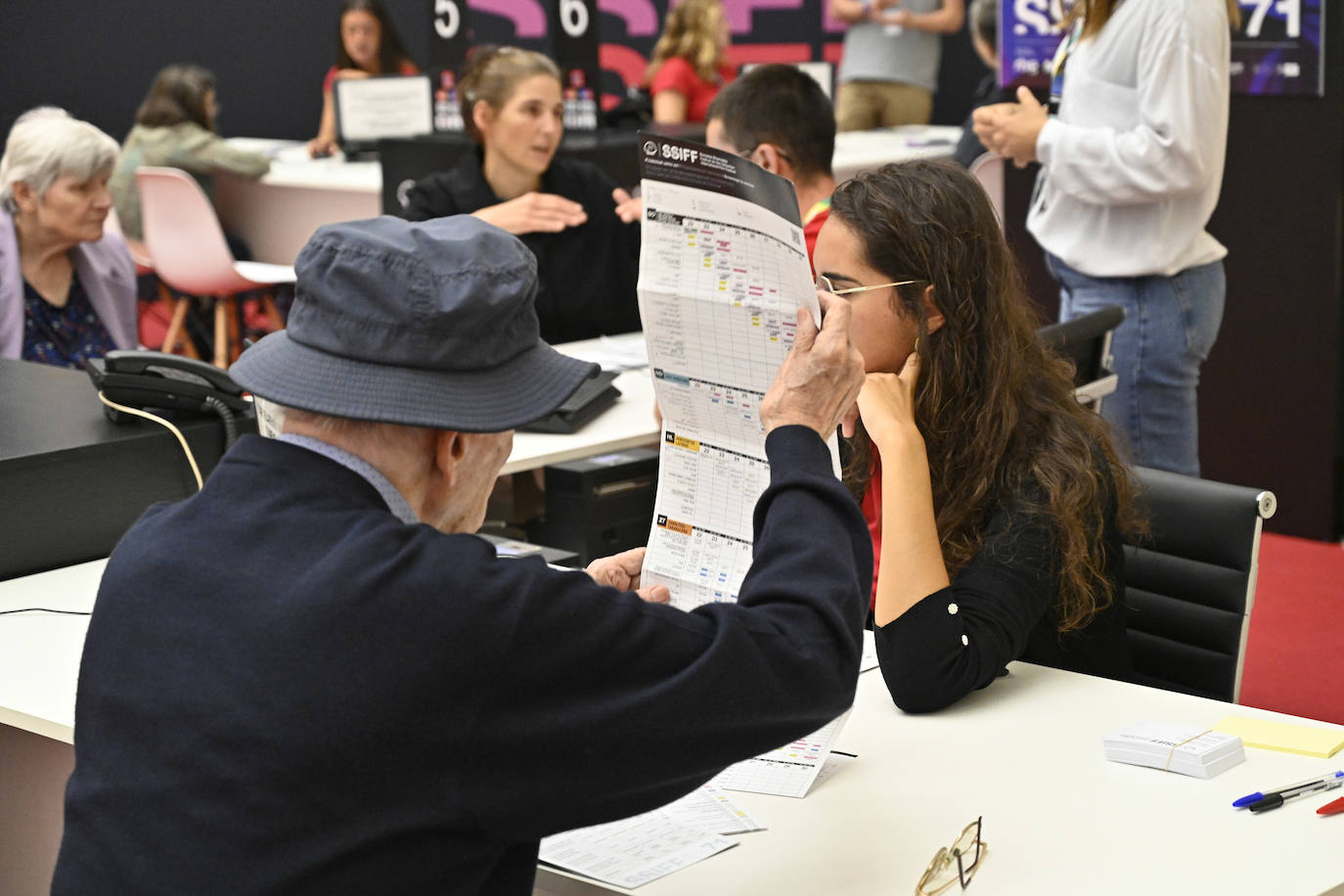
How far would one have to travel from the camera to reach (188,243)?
6105 mm

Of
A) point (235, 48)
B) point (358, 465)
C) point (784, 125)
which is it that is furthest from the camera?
point (235, 48)

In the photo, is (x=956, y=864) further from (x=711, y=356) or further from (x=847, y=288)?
(x=847, y=288)

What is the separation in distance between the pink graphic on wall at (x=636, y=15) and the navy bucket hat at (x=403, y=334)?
9.49m

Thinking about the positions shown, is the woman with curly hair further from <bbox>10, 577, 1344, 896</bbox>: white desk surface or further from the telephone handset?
the telephone handset

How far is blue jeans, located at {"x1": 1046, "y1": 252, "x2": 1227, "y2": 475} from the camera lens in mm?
3443

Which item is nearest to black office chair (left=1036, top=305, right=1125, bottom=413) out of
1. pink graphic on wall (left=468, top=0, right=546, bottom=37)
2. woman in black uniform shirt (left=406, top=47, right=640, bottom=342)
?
woman in black uniform shirt (left=406, top=47, right=640, bottom=342)

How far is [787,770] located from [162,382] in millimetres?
1367

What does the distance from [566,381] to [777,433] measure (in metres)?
0.22

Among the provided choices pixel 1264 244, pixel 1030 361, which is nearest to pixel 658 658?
pixel 1030 361

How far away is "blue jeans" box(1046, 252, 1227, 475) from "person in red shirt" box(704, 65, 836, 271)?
655mm

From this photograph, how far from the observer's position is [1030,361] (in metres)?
2.03

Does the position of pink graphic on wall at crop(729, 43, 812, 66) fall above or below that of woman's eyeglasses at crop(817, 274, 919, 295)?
above

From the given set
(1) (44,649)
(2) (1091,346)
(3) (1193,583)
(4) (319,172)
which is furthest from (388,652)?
(4) (319,172)

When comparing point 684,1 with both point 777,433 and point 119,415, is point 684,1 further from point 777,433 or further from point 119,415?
point 777,433
